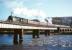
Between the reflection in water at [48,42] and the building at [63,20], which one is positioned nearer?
Answer: the reflection in water at [48,42]

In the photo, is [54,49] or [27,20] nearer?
[54,49]

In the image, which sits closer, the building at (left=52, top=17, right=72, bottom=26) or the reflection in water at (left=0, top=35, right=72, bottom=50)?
the reflection in water at (left=0, top=35, right=72, bottom=50)

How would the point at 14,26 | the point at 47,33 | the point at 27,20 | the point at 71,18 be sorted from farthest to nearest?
1. the point at 71,18
2. the point at 47,33
3. the point at 27,20
4. the point at 14,26

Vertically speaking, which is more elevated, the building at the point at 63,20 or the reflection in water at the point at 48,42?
the building at the point at 63,20

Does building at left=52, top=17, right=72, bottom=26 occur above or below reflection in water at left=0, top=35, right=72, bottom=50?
above

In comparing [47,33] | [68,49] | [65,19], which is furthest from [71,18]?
[68,49]

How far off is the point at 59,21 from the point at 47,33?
65.8 feet

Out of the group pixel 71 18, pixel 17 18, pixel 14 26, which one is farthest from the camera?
pixel 71 18

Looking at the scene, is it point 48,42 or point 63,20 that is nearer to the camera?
point 48,42

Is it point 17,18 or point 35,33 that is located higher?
point 17,18

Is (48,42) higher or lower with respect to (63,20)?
lower

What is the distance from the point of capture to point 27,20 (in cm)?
6331

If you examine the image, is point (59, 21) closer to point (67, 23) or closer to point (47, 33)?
point (67, 23)

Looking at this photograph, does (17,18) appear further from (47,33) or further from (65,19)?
(65,19)
